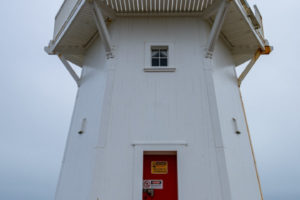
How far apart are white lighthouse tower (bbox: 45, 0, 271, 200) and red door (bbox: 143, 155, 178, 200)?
0.9 inches

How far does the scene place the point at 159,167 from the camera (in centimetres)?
582

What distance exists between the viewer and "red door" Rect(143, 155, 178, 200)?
5.57m

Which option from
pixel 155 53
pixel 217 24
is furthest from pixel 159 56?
pixel 217 24

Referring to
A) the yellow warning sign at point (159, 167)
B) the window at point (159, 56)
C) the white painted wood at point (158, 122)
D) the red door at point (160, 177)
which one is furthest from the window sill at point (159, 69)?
the yellow warning sign at point (159, 167)

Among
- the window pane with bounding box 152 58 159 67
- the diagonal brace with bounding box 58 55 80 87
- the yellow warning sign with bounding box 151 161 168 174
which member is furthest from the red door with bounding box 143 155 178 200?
the diagonal brace with bounding box 58 55 80 87

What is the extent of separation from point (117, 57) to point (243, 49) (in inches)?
165

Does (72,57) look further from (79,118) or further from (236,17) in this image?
(236,17)

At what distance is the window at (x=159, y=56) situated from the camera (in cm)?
670

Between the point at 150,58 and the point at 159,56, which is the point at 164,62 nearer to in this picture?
the point at 159,56

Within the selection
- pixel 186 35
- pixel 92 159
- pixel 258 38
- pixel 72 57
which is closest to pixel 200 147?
pixel 92 159

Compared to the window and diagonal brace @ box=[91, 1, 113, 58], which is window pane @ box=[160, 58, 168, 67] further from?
diagonal brace @ box=[91, 1, 113, 58]

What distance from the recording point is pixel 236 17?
711 centimetres

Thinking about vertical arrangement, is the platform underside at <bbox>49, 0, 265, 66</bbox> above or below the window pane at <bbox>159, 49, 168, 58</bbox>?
above

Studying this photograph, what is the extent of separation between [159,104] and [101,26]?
252cm
